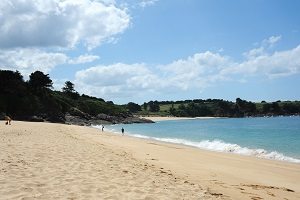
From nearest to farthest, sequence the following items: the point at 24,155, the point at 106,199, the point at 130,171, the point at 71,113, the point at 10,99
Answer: the point at 106,199 → the point at 130,171 → the point at 24,155 → the point at 10,99 → the point at 71,113

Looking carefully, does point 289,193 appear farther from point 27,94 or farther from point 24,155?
point 27,94

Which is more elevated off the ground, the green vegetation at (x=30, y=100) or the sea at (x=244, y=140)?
the green vegetation at (x=30, y=100)

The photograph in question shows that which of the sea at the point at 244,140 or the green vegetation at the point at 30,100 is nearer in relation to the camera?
the sea at the point at 244,140

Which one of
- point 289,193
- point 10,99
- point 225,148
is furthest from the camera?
point 10,99

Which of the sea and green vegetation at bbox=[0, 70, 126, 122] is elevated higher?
green vegetation at bbox=[0, 70, 126, 122]

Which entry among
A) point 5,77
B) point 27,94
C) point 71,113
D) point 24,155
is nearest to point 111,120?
point 71,113

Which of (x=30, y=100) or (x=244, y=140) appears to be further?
(x=30, y=100)

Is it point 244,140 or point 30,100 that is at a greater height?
point 30,100

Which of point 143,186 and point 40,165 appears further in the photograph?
point 40,165

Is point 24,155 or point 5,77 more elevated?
point 5,77

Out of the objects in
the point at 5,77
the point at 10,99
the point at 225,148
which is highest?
the point at 5,77

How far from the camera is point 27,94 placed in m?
98.5

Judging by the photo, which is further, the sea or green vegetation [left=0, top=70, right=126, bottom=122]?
green vegetation [left=0, top=70, right=126, bottom=122]

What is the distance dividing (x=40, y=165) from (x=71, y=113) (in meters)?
106
